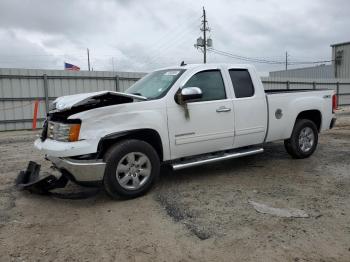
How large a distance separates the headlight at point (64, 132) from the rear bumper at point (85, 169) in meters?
0.27

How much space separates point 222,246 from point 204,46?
39.3 metres

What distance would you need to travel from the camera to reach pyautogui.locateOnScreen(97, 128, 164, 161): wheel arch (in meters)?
4.54

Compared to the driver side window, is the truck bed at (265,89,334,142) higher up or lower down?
lower down

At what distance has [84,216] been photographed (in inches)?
167

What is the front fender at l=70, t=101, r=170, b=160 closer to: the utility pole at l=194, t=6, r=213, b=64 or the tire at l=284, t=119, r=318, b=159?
the tire at l=284, t=119, r=318, b=159

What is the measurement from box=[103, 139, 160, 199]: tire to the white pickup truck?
0.04ft

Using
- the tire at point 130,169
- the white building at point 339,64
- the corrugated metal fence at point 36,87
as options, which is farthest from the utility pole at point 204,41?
the tire at point 130,169

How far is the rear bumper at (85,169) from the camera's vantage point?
4.36 m

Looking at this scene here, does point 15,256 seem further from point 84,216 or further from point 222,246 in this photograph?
point 222,246

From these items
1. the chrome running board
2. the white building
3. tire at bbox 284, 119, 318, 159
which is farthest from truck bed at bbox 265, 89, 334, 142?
the white building

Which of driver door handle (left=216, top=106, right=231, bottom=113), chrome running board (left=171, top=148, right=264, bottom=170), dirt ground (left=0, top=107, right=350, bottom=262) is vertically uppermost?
driver door handle (left=216, top=106, right=231, bottom=113)

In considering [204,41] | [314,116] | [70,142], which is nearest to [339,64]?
[204,41]

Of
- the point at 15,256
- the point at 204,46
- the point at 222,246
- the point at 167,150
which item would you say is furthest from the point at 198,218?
the point at 204,46

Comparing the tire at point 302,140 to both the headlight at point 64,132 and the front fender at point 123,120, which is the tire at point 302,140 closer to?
the front fender at point 123,120
